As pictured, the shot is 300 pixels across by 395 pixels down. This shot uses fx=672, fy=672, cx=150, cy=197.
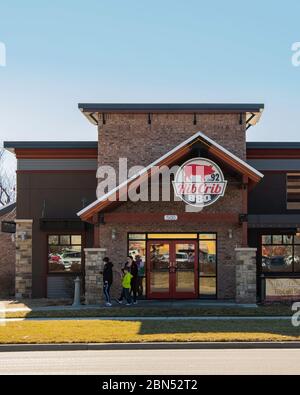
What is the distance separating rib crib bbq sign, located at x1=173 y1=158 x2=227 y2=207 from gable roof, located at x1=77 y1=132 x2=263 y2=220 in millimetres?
621

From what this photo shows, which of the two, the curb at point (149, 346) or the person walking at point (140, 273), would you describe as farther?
the person walking at point (140, 273)

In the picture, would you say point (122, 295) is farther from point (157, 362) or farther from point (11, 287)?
point (157, 362)

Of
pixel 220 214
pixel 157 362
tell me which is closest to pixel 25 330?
pixel 157 362

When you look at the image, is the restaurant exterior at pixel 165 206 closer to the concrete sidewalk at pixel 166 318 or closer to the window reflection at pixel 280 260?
the window reflection at pixel 280 260

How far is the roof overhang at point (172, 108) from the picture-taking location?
25.3 m

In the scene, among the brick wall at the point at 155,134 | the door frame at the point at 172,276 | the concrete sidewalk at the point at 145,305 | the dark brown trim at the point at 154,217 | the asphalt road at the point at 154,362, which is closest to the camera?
the asphalt road at the point at 154,362

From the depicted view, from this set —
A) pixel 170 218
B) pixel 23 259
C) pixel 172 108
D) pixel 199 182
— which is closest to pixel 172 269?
pixel 170 218

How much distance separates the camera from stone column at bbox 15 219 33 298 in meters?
27.2

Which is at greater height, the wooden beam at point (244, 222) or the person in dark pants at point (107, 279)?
the wooden beam at point (244, 222)

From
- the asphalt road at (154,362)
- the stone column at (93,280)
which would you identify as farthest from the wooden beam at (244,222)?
the asphalt road at (154,362)

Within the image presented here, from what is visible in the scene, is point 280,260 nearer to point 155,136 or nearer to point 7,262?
point 155,136

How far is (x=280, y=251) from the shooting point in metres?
27.1

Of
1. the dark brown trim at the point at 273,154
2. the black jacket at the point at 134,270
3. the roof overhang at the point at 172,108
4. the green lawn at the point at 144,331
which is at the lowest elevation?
the green lawn at the point at 144,331

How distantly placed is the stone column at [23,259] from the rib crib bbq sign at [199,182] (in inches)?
280
